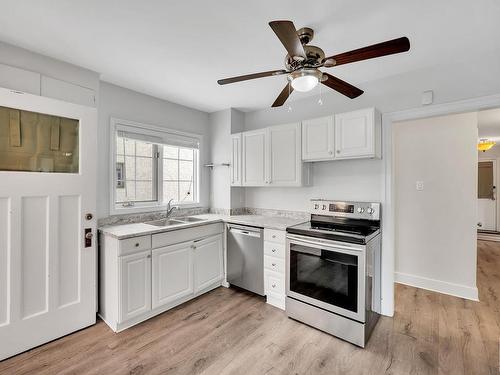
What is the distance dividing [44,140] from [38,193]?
474 mm

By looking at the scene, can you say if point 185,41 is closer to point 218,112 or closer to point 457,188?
point 218,112

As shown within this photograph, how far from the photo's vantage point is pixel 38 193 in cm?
205

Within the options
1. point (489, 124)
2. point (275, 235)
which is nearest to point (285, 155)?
point (275, 235)

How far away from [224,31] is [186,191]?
2.31 m

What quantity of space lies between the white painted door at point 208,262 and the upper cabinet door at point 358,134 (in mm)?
1785

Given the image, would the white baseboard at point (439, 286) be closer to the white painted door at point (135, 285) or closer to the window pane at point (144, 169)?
the white painted door at point (135, 285)

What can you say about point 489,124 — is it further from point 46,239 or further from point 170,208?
point 46,239

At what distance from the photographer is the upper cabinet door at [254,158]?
128 inches

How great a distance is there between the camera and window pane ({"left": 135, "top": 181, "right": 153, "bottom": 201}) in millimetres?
3084

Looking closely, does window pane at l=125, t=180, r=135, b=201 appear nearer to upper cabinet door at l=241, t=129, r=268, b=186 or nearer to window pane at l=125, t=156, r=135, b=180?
window pane at l=125, t=156, r=135, b=180

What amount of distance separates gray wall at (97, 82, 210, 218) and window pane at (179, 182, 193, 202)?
0.17m

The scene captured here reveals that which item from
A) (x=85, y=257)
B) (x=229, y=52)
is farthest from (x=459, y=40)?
(x=85, y=257)

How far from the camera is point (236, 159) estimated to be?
3.52 metres

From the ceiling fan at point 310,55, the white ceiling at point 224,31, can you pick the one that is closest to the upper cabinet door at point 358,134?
the white ceiling at point 224,31
